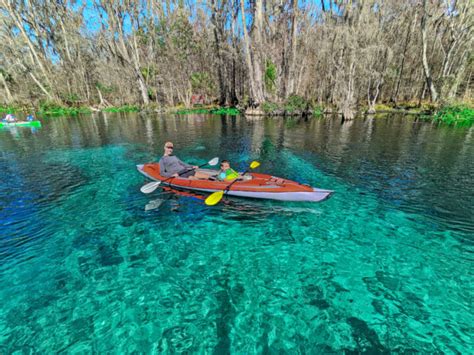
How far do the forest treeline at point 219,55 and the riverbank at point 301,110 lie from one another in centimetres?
136

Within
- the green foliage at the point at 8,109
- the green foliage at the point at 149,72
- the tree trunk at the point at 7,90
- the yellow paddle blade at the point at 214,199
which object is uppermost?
the green foliage at the point at 149,72

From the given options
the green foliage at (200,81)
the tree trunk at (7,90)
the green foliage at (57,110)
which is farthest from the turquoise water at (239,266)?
the tree trunk at (7,90)

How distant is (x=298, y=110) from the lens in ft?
103

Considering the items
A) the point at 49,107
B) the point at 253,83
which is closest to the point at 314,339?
the point at 253,83

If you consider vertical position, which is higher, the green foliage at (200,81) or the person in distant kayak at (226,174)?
the green foliage at (200,81)

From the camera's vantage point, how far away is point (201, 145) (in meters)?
16.8

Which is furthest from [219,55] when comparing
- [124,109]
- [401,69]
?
[401,69]

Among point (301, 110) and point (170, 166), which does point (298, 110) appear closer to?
point (301, 110)

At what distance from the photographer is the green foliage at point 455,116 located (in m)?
22.0

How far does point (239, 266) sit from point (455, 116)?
27.5 metres

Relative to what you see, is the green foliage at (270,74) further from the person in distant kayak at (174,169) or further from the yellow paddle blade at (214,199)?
the yellow paddle blade at (214,199)

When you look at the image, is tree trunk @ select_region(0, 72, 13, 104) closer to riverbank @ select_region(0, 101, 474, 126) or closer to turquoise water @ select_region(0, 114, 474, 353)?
riverbank @ select_region(0, 101, 474, 126)

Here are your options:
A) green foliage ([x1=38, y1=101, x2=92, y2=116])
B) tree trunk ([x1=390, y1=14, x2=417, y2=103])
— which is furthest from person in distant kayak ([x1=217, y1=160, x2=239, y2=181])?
green foliage ([x1=38, y1=101, x2=92, y2=116])

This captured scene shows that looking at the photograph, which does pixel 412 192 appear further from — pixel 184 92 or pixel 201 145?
pixel 184 92
